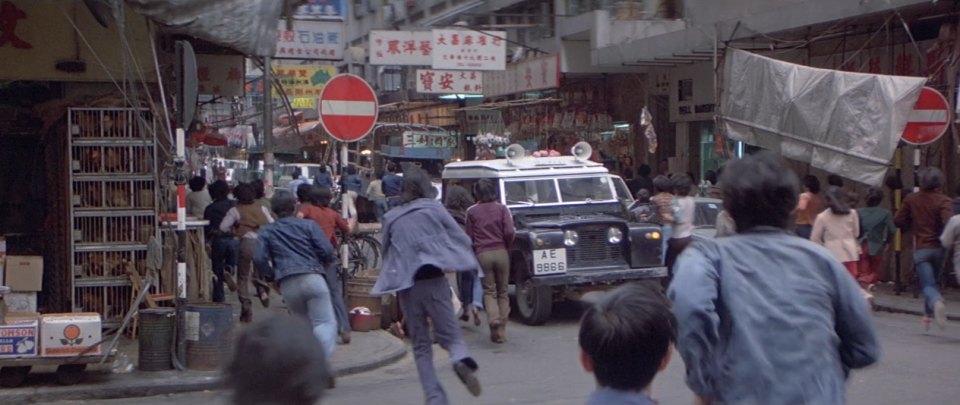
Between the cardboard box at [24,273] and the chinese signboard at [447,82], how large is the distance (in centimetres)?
1205

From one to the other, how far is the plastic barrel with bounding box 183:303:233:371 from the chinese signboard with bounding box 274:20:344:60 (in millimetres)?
7272

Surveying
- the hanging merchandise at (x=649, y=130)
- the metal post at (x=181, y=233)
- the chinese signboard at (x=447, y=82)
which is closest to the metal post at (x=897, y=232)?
the hanging merchandise at (x=649, y=130)

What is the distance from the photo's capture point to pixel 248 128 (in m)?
39.1

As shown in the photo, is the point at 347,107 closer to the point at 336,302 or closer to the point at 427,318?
the point at 336,302

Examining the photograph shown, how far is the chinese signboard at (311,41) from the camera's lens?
54.7 feet

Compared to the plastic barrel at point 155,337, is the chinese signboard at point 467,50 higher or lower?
higher

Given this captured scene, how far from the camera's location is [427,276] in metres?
7.70

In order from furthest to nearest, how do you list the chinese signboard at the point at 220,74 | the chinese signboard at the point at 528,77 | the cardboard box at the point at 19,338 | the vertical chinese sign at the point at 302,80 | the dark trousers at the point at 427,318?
1. the chinese signboard at the point at 528,77
2. the vertical chinese sign at the point at 302,80
3. the chinese signboard at the point at 220,74
4. the cardboard box at the point at 19,338
5. the dark trousers at the point at 427,318

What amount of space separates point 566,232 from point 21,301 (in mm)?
5738

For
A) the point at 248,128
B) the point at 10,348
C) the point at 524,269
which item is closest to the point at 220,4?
the point at 10,348

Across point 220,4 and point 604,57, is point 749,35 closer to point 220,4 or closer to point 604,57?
point 604,57

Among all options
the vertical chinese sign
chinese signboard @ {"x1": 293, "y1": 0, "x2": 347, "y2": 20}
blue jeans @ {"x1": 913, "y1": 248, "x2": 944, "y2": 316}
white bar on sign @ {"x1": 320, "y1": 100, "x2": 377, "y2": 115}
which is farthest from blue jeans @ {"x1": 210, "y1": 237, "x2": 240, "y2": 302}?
the vertical chinese sign

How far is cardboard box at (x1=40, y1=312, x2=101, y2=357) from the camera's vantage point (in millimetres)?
9164

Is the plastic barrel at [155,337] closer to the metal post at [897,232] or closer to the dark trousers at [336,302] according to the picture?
the dark trousers at [336,302]
